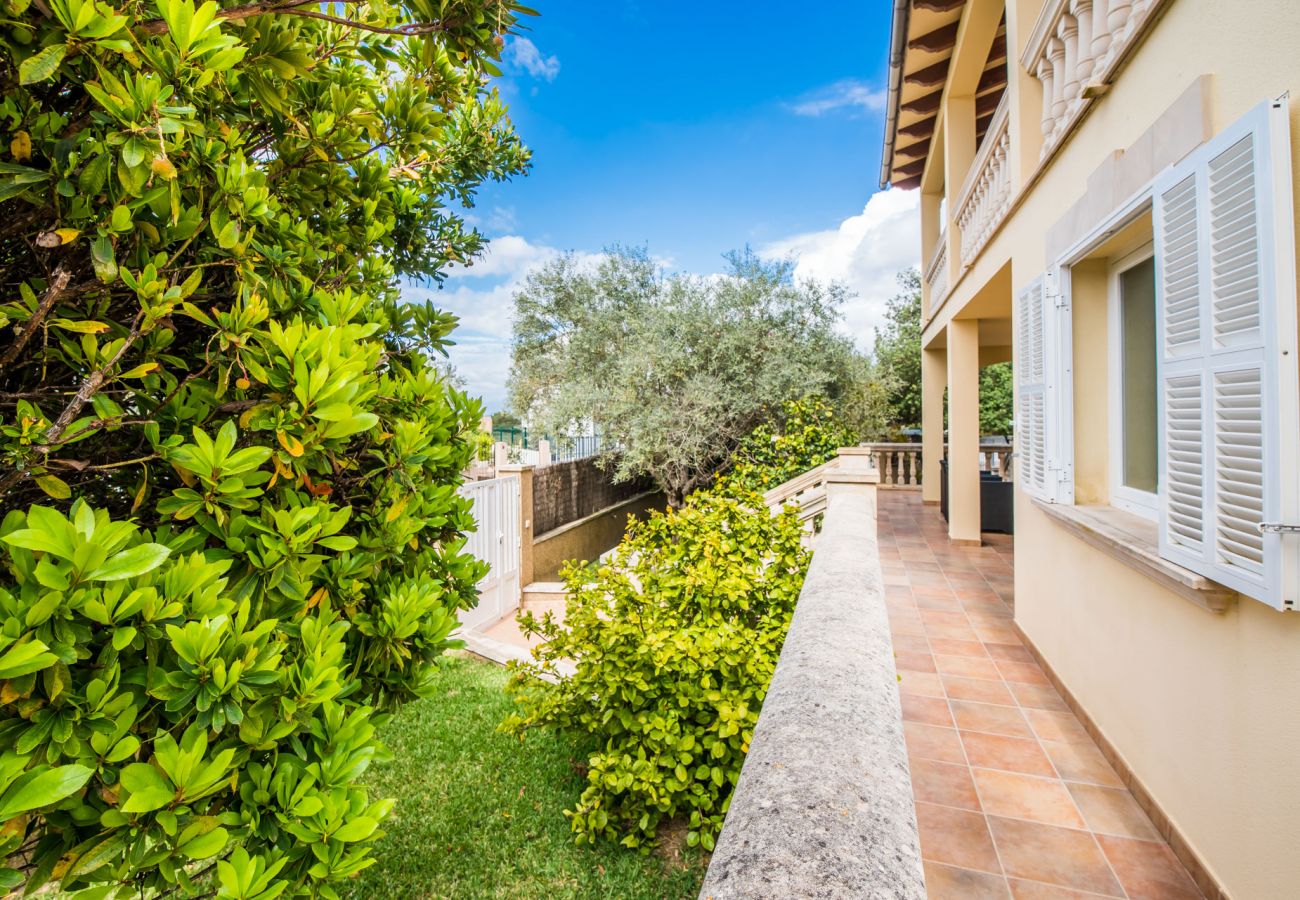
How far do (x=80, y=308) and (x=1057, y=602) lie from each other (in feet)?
16.7

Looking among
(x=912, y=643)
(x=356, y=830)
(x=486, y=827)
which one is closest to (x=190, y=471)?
(x=356, y=830)

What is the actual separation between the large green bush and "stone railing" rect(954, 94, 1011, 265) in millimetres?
5581

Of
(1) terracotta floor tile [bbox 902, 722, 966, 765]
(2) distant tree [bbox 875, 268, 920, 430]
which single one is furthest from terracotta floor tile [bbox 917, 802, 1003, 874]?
(2) distant tree [bbox 875, 268, 920, 430]

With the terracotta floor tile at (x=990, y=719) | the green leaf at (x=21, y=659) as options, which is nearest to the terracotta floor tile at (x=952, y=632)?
the terracotta floor tile at (x=990, y=719)

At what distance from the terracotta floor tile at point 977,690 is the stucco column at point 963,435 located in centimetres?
414

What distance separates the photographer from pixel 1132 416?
3.70 m

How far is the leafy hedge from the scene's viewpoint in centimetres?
318

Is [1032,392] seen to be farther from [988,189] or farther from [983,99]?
[983,99]

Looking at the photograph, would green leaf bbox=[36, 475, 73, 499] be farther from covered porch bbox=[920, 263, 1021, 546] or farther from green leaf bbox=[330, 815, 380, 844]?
covered porch bbox=[920, 263, 1021, 546]

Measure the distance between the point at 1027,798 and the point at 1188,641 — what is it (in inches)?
43.1

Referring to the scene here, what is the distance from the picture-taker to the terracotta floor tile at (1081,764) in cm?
306

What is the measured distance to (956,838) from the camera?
8.87 ft

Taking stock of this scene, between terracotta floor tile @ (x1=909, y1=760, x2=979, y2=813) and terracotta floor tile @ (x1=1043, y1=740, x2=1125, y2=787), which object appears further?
terracotta floor tile @ (x1=1043, y1=740, x2=1125, y2=787)

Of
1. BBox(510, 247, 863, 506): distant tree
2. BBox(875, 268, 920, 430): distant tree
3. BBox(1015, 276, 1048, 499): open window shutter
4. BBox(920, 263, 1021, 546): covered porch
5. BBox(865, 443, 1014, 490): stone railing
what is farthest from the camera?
BBox(875, 268, 920, 430): distant tree
